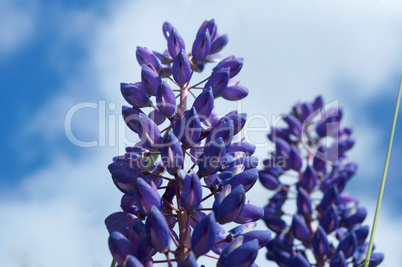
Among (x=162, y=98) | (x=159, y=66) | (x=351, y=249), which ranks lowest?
(x=351, y=249)

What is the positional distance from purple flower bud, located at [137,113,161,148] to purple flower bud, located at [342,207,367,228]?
147 inches

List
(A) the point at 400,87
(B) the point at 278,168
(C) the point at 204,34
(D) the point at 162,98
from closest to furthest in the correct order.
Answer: (A) the point at 400,87, (D) the point at 162,98, (C) the point at 204,34, (B) the point at 278,168

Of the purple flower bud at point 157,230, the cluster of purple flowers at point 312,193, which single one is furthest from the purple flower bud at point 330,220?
the purple flower bud at point 157,230

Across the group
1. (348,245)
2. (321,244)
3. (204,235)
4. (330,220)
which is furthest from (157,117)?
(330,220)

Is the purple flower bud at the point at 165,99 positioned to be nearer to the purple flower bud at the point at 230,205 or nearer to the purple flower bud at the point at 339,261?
Answer: the purple flower bud at the point at 230,205

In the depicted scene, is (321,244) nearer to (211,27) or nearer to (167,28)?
(211,27)

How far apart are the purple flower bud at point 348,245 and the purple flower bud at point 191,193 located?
266 cm

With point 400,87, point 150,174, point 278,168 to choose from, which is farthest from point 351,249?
point 150,174

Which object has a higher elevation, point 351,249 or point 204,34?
point 204,34

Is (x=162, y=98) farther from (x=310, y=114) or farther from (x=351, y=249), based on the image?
(x=310, y=114)

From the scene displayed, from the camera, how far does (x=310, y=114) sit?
6.80 meters

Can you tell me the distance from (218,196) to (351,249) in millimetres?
2631

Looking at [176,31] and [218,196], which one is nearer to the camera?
[218,196]

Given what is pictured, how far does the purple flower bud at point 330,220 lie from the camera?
4781 millimetres
